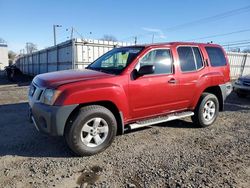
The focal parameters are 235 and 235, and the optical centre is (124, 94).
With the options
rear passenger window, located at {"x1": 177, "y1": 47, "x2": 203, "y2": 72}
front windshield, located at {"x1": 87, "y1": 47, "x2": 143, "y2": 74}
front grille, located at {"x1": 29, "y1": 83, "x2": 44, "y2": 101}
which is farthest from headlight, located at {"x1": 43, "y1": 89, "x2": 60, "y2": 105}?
rear passenger window, located at {"x1": 177, "y1": 47, "x2": 203, "y2": 72}

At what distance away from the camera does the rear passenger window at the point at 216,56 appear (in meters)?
5.87

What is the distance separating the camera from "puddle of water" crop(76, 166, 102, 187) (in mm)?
3281

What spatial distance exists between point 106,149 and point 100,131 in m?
0.44

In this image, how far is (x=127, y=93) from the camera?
172 inches

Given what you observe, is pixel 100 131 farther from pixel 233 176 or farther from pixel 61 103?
pixel 233 176

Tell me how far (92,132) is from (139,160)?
3.09 feet

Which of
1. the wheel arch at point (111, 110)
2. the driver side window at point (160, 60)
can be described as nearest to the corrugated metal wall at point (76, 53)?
the driver side window at point (160, 60)

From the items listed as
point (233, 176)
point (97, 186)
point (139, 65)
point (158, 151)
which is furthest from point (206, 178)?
point (139, 65)

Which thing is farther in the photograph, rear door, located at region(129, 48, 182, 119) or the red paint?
A: rear door, located at region(129, 48, 182, 119)

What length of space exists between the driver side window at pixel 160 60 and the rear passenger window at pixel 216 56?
1422 millimetres

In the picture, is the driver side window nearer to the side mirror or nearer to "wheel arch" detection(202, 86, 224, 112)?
the side mirror

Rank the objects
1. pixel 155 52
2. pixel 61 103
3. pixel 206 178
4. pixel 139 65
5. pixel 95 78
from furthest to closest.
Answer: pixel 155 52
pixel 139 65
pixel 95 78
pixel 61 103
pixel 206 178

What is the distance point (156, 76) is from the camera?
4.74 metres

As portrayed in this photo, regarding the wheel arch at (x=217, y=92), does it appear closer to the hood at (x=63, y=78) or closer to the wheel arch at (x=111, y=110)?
the wheel arch at (x=111, y=110)
